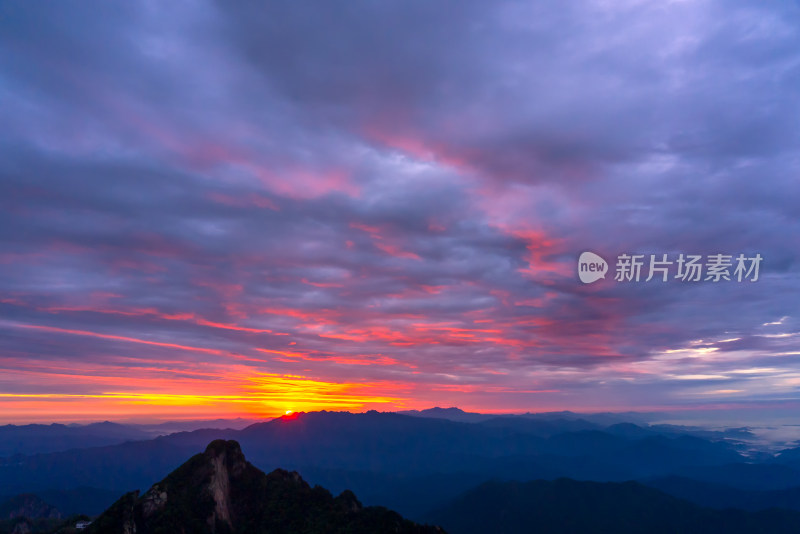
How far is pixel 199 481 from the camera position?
113625 mm

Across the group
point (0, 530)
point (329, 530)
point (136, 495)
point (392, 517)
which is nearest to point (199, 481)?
point (136, 495)

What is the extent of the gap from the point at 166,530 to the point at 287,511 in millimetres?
33164

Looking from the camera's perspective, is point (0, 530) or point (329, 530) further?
point (0, 530)

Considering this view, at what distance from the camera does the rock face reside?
99062 millimetres

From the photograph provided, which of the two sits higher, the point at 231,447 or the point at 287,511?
the point at 231,447

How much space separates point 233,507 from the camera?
395 ft

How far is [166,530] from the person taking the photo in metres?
97.6

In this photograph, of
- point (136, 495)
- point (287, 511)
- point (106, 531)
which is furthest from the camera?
point (287, 511)

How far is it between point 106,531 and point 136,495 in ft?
35.2

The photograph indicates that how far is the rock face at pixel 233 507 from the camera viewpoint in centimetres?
9906

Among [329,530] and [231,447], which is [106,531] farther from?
[329,530]

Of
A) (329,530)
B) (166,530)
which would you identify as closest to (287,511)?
(329,530)

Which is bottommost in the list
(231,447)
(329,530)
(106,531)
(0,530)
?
(0,530)

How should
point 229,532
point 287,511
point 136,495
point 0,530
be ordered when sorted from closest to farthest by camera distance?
point 136,495
point 229,532
point 287,511
point 0,530
